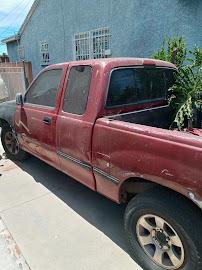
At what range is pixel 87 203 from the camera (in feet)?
11.9

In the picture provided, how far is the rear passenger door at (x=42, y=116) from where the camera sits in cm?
351

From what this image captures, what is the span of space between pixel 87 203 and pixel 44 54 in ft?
38.9

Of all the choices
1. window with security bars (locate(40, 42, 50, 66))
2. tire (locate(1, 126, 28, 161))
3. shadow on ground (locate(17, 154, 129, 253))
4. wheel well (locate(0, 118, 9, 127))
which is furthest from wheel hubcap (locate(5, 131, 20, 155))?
window with security bars (locate(40, 42, 50, 66))

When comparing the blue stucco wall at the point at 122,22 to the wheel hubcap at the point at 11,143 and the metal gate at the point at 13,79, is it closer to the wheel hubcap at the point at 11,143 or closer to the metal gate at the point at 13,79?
the metal gate at the point at 13,79

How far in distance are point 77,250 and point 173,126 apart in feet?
5.95

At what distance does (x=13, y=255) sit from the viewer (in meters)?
2.74

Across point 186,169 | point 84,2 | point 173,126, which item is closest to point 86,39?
point 84,2

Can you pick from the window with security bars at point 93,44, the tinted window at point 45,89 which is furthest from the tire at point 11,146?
the window with security bars at point 93,44

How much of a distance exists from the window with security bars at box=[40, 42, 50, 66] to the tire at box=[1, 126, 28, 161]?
30.0 ft

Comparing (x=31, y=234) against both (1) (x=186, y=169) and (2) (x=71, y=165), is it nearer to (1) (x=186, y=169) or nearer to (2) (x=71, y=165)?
(2) (x=71, y=165)

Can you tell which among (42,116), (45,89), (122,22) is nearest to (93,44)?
(122,22)

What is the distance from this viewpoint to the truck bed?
2.95 m

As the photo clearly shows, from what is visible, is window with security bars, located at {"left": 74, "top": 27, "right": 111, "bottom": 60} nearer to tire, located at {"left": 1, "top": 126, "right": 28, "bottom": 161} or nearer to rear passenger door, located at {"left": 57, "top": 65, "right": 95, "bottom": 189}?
tire, located at {"left": 1, "top": 126, "right": 28, "bottom": 161}

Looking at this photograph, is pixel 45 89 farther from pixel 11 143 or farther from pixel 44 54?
pixel 44 54
